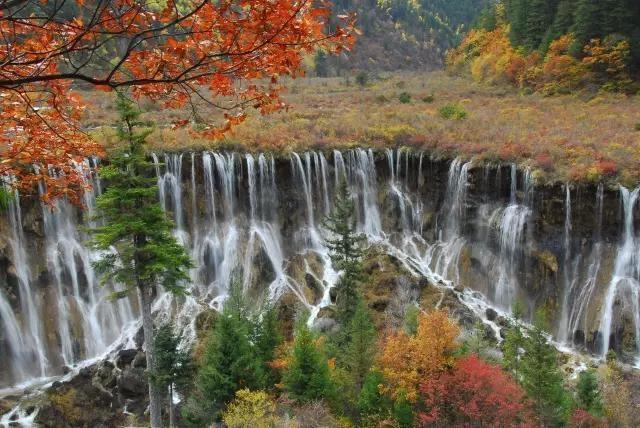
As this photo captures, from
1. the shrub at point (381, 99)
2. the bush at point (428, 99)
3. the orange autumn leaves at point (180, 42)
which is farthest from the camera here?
the shrub at point (381, 99)

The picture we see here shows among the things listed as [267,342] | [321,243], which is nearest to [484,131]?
[321,243]

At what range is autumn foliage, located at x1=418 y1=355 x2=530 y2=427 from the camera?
15.2 m

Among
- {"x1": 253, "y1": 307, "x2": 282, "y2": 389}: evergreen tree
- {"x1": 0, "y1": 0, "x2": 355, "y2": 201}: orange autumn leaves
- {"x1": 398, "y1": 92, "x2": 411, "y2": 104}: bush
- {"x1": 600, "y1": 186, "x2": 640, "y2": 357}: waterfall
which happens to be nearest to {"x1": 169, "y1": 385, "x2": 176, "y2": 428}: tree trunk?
{"x1": 253, "y1": 307, "x2": 282, "y2": 389}: evergreen tree

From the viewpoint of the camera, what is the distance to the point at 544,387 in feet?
55.9

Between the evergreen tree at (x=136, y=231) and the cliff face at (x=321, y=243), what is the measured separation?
9281 millimetres

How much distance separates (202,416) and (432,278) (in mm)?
15058

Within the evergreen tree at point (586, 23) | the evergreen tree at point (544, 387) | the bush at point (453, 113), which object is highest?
the evergreen tree at point (586, 23)

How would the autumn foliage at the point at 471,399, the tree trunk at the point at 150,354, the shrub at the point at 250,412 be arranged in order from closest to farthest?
the shrub at the point at 250,412 < the autumn foliage at the point at 471,399 < the tree trunk at the point at 150,354

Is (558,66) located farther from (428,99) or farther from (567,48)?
(428,99)

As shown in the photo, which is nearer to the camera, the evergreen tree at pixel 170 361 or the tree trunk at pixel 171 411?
the evergreen tree at pixel 170 361

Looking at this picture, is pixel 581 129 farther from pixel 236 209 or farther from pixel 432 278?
pixel 236 209

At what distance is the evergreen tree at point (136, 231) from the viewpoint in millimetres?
15336

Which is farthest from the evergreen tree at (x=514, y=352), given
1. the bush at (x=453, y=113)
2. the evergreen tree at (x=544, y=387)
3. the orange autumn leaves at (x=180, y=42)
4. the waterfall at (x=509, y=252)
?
the bush at (x=453, y=113)

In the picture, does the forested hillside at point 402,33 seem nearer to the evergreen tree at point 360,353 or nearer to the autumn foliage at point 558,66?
the autumn foliage at point 558,66
